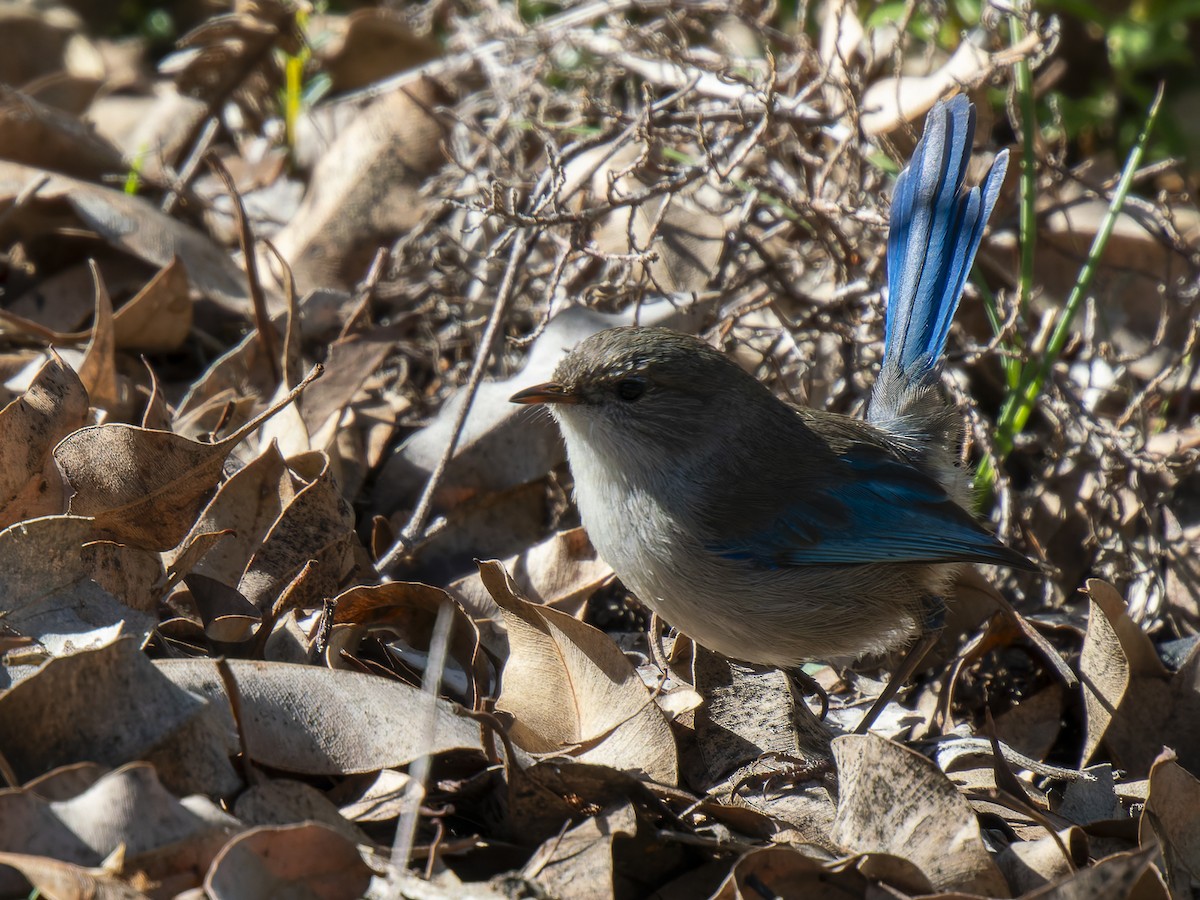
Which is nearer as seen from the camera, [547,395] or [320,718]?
[320,718]

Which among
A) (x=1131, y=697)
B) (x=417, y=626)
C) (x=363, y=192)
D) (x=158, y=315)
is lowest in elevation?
(x=1131, y=697)

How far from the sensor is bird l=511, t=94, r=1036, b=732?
3994mm

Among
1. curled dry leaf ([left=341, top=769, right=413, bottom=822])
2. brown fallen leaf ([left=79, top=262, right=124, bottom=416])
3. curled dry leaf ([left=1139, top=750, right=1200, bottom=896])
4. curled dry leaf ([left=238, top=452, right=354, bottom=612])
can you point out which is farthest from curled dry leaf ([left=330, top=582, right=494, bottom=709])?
curled dry leaf ([left=1139, top=750, right=1200, bottom=896])

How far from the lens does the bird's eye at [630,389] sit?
4.14 m

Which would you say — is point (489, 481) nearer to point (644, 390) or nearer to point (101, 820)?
point (644, 390)

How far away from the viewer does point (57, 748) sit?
2.74 meters

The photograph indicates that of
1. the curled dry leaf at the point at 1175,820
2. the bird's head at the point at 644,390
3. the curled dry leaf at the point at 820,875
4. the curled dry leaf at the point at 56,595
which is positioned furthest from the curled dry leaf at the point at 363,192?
the curled dry leaf at the point at 1175,820

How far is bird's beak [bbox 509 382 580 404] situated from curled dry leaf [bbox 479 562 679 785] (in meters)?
0.63

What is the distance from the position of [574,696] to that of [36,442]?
1659 mm

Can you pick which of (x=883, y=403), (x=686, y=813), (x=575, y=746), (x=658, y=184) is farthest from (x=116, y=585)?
(x=883, y=403)

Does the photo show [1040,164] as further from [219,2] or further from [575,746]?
[219,2]

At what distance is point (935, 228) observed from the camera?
452 centimetres

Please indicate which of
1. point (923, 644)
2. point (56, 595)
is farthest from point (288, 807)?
point (923, 644)

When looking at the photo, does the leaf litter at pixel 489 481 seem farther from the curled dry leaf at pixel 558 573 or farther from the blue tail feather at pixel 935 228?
the blue tail feather at pixel 935 228
